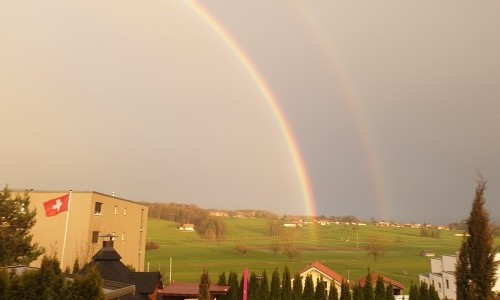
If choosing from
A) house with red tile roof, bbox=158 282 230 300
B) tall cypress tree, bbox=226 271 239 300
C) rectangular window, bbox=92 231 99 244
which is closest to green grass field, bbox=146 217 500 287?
rectangular window, bbox=92 231 99 244

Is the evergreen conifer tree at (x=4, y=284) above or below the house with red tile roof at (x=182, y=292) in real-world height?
above

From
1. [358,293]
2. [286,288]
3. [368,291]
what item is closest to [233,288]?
[286,288]

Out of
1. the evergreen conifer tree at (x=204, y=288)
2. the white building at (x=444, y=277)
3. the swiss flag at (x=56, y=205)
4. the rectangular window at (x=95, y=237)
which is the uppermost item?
the swiss flag at (x=56, y=205)

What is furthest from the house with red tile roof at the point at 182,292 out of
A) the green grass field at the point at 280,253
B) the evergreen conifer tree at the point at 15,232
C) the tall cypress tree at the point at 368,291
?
the green grass field at the point at 280,253

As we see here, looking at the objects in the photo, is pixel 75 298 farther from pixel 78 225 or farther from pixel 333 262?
pixel 333 262

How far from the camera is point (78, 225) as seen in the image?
36438 millimetres

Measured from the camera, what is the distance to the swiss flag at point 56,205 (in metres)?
35.1

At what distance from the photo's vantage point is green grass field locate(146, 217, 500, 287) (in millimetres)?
78312

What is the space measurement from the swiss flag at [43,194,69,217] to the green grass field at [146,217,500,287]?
28.8m

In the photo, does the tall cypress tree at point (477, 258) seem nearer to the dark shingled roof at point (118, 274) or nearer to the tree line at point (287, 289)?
the dark shingled roof at point (118, 274)

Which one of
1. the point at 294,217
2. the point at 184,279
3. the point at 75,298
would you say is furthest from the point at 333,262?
the point at 294,217

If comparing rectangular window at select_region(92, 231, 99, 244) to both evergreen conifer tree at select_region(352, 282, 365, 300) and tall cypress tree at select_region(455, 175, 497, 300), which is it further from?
tall cypress tree at select_region(455, 175, 497, 300)

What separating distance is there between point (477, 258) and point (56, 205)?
3255 centimetres

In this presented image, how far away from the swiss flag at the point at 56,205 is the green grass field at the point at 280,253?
28.8m
